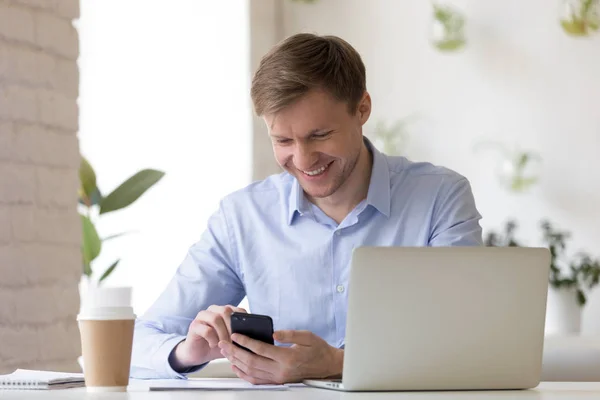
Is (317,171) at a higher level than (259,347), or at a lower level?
higher

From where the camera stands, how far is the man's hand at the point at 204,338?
1584 mm

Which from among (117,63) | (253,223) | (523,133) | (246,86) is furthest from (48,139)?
(523,133)

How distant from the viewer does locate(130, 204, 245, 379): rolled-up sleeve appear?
1.89 metres

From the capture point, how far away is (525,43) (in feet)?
13.5

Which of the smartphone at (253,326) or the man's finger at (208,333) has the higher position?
the smartphone at (253,326)

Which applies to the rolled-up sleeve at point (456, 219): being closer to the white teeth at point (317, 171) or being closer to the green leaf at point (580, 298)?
the white teeth at point (317, 171)

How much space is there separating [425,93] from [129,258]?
1.55 metres

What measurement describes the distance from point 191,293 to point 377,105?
96.5 inches

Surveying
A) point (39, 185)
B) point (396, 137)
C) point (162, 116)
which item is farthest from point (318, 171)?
point (396, 137)

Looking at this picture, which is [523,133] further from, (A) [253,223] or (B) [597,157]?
(A) [253,223]

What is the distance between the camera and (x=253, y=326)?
153cm

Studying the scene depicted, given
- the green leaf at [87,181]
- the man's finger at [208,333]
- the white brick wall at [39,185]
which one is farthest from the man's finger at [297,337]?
the green leaf at [87,181]

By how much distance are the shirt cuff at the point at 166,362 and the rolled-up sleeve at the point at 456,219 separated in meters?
0.61

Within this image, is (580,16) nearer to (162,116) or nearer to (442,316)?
(162,116)
